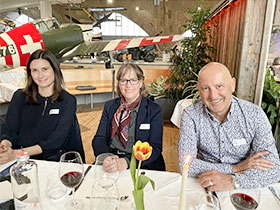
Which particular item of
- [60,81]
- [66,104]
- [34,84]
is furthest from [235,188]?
[34,84]

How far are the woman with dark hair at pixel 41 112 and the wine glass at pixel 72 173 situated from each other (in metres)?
0.77

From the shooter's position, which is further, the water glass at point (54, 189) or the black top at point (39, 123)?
the black top at point (39, 123)

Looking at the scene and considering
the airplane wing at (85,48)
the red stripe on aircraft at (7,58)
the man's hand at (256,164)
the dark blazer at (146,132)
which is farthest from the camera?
the airplane wing at (85,48)

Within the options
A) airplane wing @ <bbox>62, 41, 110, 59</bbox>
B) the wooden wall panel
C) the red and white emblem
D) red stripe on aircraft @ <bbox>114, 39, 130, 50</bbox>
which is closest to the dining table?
the wooden wall panel

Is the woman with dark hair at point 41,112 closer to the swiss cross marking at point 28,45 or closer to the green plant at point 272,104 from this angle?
the green plant at point 272,104

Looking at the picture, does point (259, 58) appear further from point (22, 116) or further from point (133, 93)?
point (22, 116)

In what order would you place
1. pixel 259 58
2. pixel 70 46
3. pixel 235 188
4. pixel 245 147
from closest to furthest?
1. pixel 235 188
2. pixel 245 147
3. pixel 259 58
4. pixel 70 46

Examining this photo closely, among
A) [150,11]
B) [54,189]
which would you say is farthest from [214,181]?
[150,11]

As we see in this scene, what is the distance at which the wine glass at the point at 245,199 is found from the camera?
748 millimetres

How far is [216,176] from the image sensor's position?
101 centimetres

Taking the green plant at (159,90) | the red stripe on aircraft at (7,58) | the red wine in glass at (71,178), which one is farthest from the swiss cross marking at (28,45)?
the red wine in glass at (71,178)

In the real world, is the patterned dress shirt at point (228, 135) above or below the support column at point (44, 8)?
below

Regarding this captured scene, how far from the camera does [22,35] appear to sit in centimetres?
507

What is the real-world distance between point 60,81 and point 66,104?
0.66ft
